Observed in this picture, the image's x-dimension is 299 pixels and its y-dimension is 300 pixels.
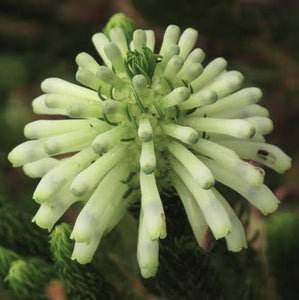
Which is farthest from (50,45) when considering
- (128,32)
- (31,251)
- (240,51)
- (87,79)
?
(87,79)

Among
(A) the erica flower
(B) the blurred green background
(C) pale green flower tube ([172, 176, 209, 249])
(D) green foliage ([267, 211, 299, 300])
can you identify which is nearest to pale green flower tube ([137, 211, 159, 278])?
(A) the erica flower

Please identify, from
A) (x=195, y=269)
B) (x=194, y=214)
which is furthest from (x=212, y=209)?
(x=195, y=269)

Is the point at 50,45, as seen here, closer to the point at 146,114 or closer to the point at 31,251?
the point at 31,251

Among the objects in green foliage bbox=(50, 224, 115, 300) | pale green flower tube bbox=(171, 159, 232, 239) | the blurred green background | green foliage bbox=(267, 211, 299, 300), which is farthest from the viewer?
the blurred green background

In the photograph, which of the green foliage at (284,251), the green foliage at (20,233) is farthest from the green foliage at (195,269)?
the green foliage at (20,233)

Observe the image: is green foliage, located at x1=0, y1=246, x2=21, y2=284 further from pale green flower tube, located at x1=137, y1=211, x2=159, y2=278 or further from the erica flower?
pale green flower tube, located at x1=137, y1=211, x2=159, y2=278

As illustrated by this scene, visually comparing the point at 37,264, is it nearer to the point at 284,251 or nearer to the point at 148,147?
the point at 148,147

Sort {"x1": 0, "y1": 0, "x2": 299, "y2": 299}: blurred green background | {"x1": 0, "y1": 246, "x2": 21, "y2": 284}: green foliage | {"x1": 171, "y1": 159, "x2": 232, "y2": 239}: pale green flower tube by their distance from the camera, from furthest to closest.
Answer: {"x1": 0, "y1": 0, "x2": 299, "y2": 299}: blurred green background < {"x1": 0, "y1": 246, "x2": 21, "y2": 284}: green foliage < {"x1": 171, "y1": 159, "x2": 232, "y2": 239}: pale green flower tube
